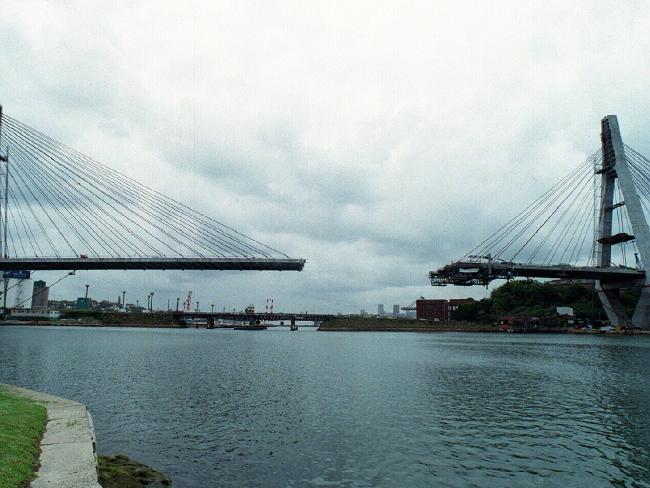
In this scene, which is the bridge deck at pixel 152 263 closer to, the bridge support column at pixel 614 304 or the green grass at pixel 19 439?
the green grass at pixel 19 439

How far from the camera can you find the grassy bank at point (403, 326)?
560ft

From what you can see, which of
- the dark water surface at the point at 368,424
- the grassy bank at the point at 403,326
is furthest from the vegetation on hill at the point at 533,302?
the dark water surface at the point at 368,424

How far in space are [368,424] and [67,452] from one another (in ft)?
39.3

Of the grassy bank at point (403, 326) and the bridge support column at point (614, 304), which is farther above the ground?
the bridge support column at point (614, 304)

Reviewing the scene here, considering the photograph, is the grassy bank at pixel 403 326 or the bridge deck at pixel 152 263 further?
the grassy bank at pixel 403 326

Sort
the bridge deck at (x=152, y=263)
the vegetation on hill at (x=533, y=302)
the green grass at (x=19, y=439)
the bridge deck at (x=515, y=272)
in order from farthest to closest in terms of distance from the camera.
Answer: the vegetation on hill at (x=533, y=302), the bridge deck at (x=515, y=272), the bridge deck at (x=152, y=263), the green grass at (x=19, y=439)

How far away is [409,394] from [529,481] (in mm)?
14132

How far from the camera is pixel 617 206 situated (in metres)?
101

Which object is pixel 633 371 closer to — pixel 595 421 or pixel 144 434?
pixel 595 421

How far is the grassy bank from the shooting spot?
170675 millimetres

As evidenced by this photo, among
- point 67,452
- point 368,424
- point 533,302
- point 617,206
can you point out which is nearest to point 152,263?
point 368,424

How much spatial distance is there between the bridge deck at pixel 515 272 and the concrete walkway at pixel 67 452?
315ft

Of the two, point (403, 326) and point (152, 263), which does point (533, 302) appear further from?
point (152, 263)

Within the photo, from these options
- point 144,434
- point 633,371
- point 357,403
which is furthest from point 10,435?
point 633,371
